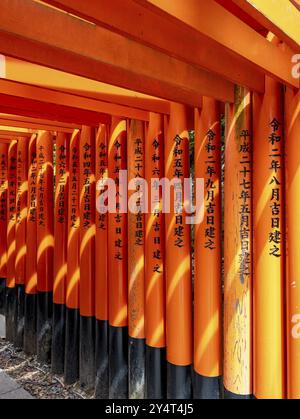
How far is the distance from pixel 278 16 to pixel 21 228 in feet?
18.2

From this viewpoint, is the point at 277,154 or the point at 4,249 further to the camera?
the point at 4,249

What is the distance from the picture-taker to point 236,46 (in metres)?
2.06

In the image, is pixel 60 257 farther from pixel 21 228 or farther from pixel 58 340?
pixel 21 228

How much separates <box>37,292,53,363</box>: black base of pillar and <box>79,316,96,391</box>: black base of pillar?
1143 mm

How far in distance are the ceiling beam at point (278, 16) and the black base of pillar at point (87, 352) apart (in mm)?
4052

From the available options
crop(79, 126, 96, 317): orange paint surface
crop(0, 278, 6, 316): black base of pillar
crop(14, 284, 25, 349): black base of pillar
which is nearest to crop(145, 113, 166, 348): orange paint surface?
crop(79, 126, 96, 317): orange paint surface

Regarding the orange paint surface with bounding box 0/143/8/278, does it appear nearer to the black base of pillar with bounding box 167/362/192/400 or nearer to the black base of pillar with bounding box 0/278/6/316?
the black base of pillar with bounding box 0/278/6/316

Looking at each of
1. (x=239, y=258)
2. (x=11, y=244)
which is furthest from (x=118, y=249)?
(x=11, y=244)

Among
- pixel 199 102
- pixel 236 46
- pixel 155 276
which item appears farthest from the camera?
pixel 155 276

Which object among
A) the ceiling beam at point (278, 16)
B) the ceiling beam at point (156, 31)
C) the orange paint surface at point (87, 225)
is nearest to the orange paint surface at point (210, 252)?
the ceiling beam at point (156, 31)

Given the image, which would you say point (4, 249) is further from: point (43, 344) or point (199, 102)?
point (199, 102)

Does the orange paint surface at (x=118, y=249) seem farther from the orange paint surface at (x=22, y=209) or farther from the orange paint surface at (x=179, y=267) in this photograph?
the orange paint surface at (x=22, y=209)
